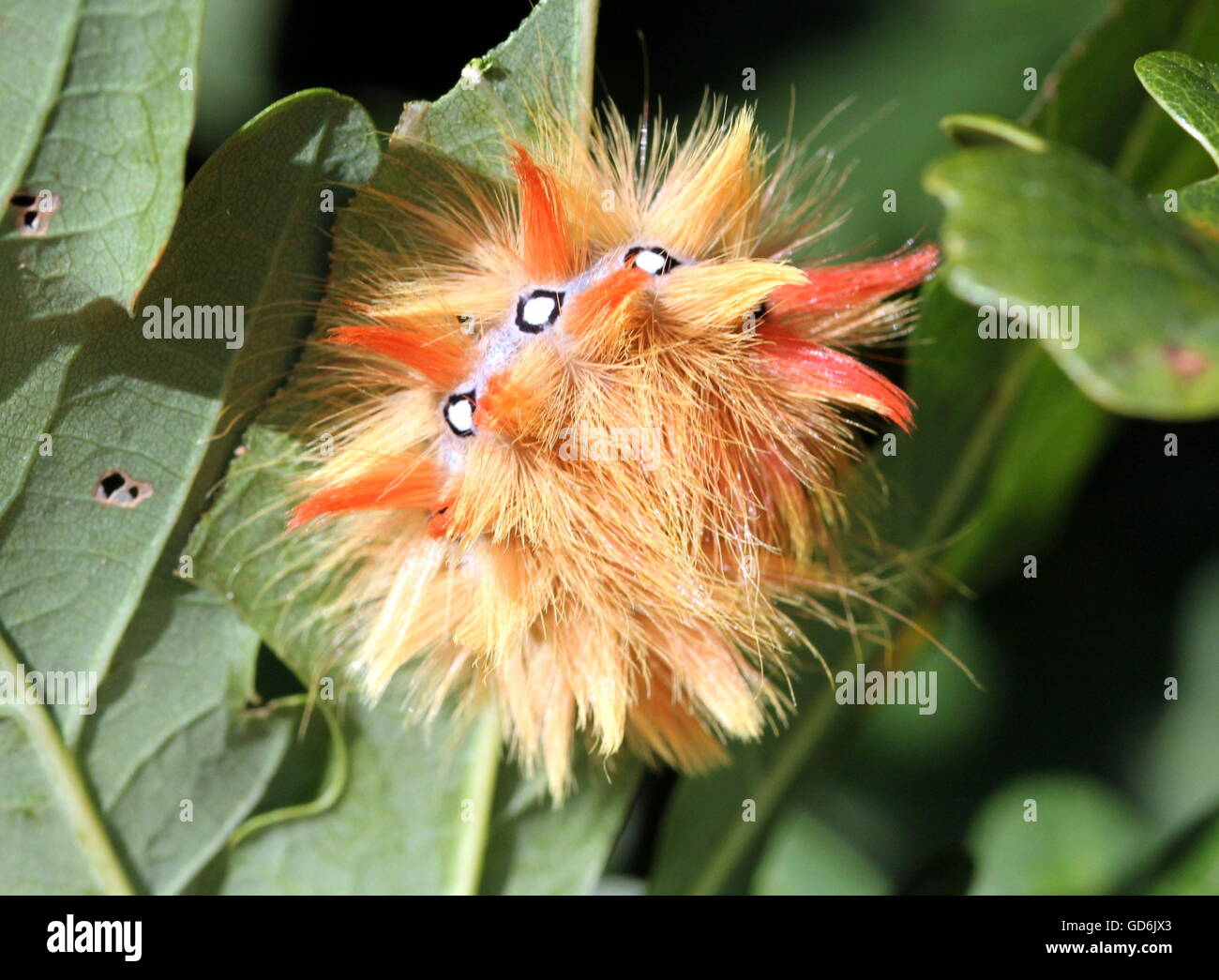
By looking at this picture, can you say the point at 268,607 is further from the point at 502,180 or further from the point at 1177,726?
the point at 1177,726

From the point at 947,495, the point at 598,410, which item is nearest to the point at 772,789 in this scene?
the point at 947,495

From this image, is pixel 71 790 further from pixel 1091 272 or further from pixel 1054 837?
pixel 1054 837

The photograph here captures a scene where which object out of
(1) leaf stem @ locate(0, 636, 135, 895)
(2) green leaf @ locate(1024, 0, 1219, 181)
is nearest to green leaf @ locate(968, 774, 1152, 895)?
(2) green leaf @ locate(1024, 0, 1219, 181)

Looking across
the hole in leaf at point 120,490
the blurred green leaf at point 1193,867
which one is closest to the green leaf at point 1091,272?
the hole in leaf at point 120,490

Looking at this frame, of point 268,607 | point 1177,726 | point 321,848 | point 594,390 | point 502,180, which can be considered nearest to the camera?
point 594,390

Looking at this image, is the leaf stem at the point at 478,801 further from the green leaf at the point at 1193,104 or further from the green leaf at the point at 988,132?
the green leaf at the point at 1193,104

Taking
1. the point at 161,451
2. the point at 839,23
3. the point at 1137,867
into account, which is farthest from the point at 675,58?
the point at 1137,867
